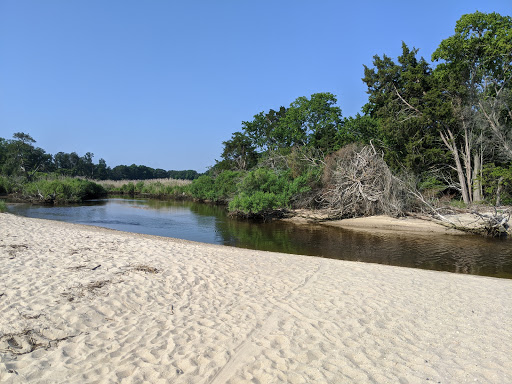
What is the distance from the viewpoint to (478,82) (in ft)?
76.5

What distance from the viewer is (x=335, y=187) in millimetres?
24656

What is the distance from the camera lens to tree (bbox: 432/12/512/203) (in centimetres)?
2166

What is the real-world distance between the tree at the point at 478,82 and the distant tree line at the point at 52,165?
50021 mm

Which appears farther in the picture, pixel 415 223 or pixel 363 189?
pixel 363 189

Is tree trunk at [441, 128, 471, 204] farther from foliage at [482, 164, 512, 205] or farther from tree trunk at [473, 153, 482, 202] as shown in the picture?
foliage at [482, 164, 512, 205]

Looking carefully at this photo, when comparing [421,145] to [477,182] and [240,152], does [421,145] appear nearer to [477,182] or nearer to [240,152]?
[477,182]

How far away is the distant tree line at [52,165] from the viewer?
169 feet

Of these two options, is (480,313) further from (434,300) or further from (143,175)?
(143,175)

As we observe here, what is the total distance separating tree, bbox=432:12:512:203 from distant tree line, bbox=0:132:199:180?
164ft

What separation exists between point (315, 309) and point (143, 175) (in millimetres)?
119644

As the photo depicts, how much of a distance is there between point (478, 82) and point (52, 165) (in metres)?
87.7

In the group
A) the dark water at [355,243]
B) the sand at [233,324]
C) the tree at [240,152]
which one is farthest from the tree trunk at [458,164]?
the tree at [240,152]

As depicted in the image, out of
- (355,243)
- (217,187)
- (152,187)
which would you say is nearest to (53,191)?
(217,187)

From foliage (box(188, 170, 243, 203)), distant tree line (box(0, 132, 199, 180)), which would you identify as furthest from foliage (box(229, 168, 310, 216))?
distant tree line (box(0, 132, 199, 180))
